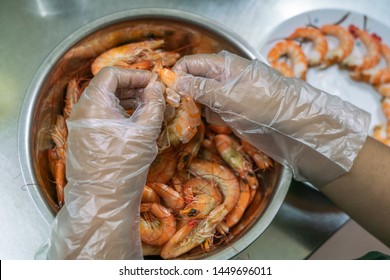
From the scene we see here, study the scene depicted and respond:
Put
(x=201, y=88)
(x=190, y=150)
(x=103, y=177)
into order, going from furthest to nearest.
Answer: (x=190, y=150) → (x=201, y=88) → (x=103, y=177)

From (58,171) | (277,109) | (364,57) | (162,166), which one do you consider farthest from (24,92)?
(364,57)

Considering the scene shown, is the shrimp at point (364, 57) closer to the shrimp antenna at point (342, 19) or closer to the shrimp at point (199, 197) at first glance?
the shrimp antenna at point (342, 19)

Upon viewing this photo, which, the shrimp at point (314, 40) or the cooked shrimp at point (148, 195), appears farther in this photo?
the shrimp at point (314, 40)

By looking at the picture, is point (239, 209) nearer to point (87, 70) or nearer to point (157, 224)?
point (157, 224)

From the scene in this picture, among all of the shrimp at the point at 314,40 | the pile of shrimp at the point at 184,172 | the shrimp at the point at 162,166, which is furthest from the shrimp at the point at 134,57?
the shrimp at the point at 314,40

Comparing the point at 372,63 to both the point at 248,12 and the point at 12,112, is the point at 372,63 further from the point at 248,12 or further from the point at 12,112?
the point at 12,112

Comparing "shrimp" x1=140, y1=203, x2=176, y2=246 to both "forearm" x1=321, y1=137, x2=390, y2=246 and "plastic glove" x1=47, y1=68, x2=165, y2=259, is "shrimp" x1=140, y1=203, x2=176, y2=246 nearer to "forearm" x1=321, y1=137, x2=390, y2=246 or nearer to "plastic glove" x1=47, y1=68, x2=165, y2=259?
"plastic glove" x1=47, y1=68, x2=165, y2=259
